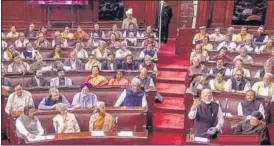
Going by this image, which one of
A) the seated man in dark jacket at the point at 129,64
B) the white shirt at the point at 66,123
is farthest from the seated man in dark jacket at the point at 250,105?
the seated man in dark jacket at the point at 129,64

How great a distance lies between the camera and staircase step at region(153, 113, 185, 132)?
6.06m

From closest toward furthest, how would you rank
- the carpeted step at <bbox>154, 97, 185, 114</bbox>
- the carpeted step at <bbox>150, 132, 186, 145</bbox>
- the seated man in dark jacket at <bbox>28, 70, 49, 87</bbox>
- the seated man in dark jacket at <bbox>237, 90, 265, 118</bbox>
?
the seated man in dark jacket at <bbox>237, 90, 265, 118</bbox> → the carpeted step at <bbox>150, 132, 186, 145</bbox> → the seated man in dark jacket at <bbox>28, 70, 49, 87</bbox> → the carpeted step at <bbox>154, 97, 185, 114</bbox>

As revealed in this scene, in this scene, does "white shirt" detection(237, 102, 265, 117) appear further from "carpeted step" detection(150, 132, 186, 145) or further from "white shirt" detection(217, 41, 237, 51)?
"white shirt" detection(217, 41, 237, 51)

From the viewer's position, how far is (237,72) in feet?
19.3

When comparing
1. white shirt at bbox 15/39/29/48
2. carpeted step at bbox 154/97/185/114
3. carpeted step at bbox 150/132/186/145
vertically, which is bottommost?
carpeted step at bbox 150/132/186/145

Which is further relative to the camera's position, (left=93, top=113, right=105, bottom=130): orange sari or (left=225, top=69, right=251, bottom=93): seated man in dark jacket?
(left=225, top=69, right=251, bottom=93): seated man in dark jacket

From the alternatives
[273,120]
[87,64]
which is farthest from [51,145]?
[87,64]

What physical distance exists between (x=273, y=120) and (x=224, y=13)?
5904 millimetres

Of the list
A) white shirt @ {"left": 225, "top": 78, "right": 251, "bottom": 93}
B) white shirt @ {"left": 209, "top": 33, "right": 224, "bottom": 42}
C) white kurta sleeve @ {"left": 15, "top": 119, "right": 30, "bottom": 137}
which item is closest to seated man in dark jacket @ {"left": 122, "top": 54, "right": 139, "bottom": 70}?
white shirt @ {"left": 225, "top": 78, "right": 251, "bottom": 93}

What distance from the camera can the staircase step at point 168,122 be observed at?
606 cm

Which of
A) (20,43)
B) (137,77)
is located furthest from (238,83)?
(20,43)

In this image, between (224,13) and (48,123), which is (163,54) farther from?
(48,123)

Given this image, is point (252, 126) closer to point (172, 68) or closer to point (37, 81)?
point (37, 81)

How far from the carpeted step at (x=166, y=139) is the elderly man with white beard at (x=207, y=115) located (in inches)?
31.3
